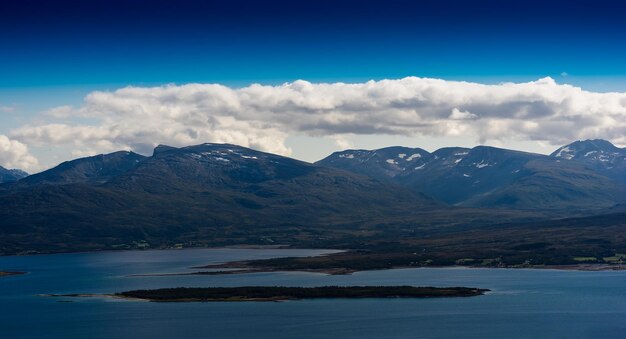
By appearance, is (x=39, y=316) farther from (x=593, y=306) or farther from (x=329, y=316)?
(x=593, y=306)

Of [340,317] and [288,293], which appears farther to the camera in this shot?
[288,293]

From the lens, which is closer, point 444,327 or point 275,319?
point 444,327

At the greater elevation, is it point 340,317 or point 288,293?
point 288,293

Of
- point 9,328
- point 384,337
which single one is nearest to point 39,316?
point 9,328

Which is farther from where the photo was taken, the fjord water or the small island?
the small island

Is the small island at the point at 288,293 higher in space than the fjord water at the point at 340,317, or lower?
higher

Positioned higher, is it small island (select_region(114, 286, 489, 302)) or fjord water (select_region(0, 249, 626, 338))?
small island (select_region(114, 286, 489, 302))

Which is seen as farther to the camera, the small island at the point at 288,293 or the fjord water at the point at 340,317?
the small island at the point at 288,293

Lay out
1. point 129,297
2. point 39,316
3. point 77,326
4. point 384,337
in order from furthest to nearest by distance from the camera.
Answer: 1. point 129,297
2. point 39,316
3. point 77,326
4. point 384,337
